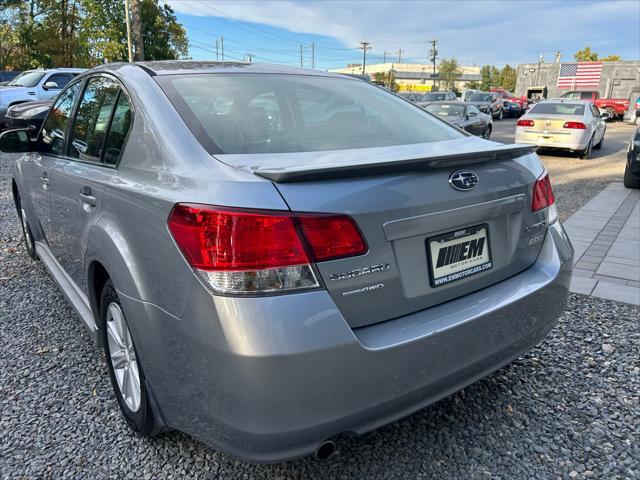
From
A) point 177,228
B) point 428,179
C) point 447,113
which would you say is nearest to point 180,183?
point 177,228

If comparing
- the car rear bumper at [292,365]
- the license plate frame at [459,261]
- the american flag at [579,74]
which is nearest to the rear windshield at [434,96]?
the american flag at [579,74]

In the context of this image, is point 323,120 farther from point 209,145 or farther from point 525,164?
point 525,164

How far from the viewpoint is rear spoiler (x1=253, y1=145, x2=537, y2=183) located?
5.11ft

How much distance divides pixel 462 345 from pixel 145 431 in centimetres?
136

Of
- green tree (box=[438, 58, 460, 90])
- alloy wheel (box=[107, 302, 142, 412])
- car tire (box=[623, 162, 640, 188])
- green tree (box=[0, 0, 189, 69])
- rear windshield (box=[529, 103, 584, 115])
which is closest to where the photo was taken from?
alloy wheel (box=[107, 302, 142, 412])

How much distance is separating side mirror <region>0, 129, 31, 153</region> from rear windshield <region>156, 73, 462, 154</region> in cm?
157

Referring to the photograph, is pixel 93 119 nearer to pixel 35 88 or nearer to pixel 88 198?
pixel 88 198

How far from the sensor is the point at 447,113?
13.7 meters

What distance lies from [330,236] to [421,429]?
4.07ft

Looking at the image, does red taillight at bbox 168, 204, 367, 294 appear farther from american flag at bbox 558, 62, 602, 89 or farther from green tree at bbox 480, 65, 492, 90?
green tree at bbox 480, 65, 492, 90

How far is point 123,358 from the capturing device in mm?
2283

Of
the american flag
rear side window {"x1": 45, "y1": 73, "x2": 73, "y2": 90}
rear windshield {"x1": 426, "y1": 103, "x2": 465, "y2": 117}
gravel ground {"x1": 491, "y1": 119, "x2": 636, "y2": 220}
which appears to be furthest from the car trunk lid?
the american flag

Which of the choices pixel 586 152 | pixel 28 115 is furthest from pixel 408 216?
pixel 586 152

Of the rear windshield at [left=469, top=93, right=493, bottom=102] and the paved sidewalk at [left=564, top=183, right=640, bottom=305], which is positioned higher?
the rear windshield at [left=469, top=93, right=493, bottom=102]
